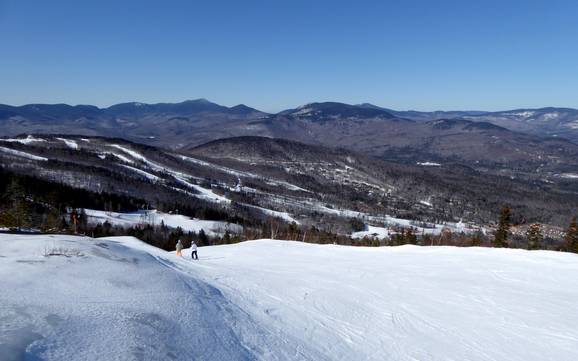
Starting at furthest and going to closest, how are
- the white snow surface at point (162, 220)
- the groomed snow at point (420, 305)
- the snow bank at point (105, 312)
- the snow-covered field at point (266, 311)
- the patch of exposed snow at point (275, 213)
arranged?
the patch of exposed snow at point (275, 213) < the white snow surface at point (162, 220) < the groomed snow at point (420, 305) < the snow-covered field at point (266, 311) < the snow bank at point (105, 312)

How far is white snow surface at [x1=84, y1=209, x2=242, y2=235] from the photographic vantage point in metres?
109

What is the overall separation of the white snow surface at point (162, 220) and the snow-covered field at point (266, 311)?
92.0m

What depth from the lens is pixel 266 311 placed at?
42.6ft

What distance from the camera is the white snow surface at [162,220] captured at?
109 metres

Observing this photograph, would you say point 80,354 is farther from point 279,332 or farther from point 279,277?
point 279,277

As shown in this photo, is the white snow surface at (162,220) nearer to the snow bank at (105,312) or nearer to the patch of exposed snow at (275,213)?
the patch of exposed snow at (275,213)

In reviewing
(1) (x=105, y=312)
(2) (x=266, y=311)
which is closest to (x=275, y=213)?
(2) (x=266, y=311)

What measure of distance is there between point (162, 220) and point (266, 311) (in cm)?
10383

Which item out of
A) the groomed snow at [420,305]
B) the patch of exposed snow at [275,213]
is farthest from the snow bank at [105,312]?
the patch of exposed snow at [275,213]

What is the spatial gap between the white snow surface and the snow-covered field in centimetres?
9202

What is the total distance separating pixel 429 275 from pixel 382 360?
12.3 metres

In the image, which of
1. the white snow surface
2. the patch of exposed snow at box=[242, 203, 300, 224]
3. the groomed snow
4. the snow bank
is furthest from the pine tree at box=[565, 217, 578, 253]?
the patch of exposed snow at box=[242, 203, 300, 224]

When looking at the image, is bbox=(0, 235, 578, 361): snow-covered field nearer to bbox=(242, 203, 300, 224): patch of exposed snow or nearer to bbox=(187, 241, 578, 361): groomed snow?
bbox=(187, 241, 578, 361): groomed snow

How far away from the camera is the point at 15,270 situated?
10969 mm
